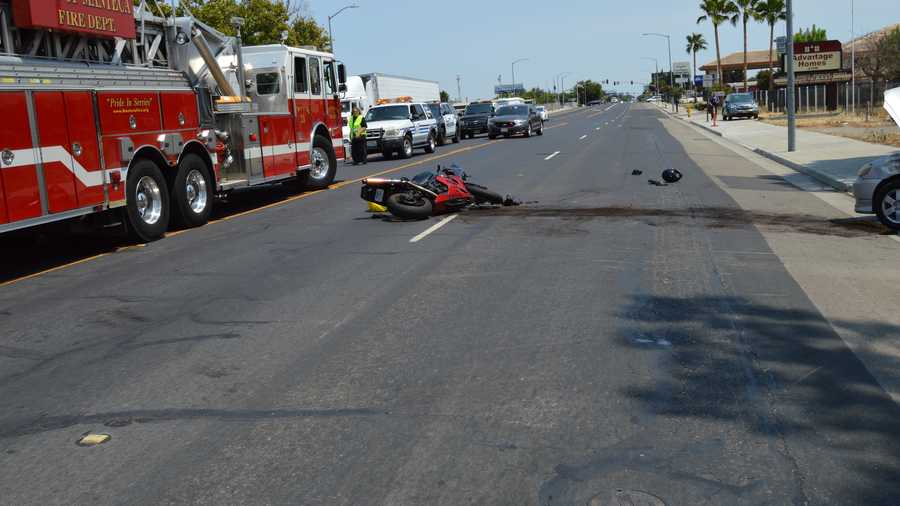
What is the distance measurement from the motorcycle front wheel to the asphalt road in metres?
2.30

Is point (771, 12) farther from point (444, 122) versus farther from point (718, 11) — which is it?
point (444, 122)

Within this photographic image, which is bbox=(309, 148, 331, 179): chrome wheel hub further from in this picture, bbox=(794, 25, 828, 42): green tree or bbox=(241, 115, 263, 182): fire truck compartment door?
bbox=(794, 25, 828, 42): green tree

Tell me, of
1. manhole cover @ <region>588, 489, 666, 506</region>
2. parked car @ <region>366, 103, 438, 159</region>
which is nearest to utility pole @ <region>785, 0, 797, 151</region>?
parked car @ <region>366, 103, 438, 159</region>

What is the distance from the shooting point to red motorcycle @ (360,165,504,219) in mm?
13781

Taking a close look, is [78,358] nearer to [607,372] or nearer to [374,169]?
[607,372]

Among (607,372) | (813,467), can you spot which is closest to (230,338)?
(607,372)

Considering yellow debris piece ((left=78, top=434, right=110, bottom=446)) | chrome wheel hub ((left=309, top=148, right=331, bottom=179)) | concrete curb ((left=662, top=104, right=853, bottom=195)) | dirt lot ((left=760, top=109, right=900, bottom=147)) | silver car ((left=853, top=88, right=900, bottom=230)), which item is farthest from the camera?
dirt lot ((left=760, top=109, right=900, bottom=147))

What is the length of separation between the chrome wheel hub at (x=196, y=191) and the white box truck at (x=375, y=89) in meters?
27.1

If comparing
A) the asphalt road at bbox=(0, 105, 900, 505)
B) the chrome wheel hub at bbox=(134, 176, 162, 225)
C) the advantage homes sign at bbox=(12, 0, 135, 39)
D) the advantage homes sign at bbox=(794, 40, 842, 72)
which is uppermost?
the advantage homes sign at bbox=(794, 40, 842, 72)

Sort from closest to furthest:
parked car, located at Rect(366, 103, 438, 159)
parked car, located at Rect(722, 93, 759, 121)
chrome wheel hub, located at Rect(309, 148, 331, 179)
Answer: chrome wheel hub, located at Rect(309, 148, 331, 179) < parked car, located at Rect(366, 103, 438, 159) < parked car, located at Rect(722, 93, 759, 121)

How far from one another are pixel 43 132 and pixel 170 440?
687 centimetres

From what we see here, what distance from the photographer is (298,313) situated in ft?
26.1

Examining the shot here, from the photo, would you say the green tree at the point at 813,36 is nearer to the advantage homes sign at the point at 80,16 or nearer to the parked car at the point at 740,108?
the parked car at the point at 740,108

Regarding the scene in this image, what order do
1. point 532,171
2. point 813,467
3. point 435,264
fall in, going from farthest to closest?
point 532,171, point 435,264, point 813,467
